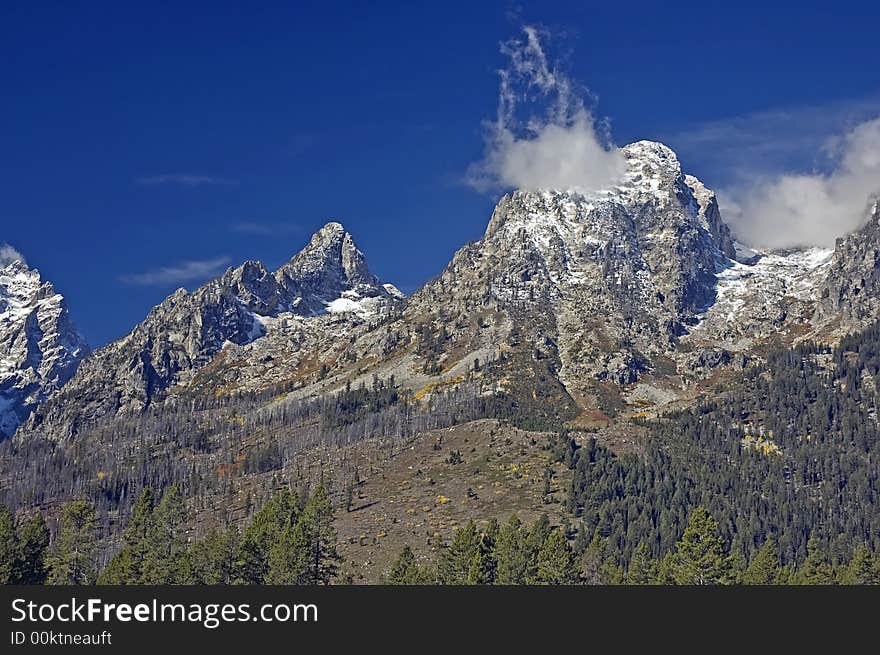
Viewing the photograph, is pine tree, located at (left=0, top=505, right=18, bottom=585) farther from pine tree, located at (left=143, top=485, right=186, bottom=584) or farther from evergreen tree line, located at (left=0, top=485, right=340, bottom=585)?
pine tree, located at (left=143, top=485, right=186, bottom=584)

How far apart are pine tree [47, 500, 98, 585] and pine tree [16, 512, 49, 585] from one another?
4.95ft

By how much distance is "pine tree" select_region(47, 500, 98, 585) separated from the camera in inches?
5103

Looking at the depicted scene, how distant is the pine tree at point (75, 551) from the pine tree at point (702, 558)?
75686mm

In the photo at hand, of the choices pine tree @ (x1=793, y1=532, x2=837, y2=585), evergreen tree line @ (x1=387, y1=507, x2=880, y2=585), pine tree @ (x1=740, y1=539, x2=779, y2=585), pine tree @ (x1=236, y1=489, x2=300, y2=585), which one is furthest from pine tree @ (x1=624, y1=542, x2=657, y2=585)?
pine tree @ (x1=236, y1=489, x2=300, y2=585)

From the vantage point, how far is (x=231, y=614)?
67.8 m

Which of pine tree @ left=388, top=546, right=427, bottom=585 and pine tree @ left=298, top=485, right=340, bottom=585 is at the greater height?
pine tree @ left=298, top=485, right=340, bottom=585

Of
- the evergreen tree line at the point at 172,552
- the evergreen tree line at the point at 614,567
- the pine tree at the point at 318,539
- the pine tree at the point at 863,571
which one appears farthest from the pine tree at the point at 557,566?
the pine tree at the point at 863,571

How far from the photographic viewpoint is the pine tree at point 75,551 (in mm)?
129625

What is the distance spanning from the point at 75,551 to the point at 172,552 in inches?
547

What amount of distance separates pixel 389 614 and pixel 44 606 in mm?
24140

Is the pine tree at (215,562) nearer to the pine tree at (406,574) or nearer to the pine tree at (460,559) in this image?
the pine tree at (406,574)

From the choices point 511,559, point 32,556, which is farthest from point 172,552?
point 511,559

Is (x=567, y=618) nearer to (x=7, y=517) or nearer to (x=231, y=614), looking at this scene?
(x=231, y=614)

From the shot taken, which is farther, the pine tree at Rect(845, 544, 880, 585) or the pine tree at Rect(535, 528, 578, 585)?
the pine tree at Rect(845, 544, 880, 585)
